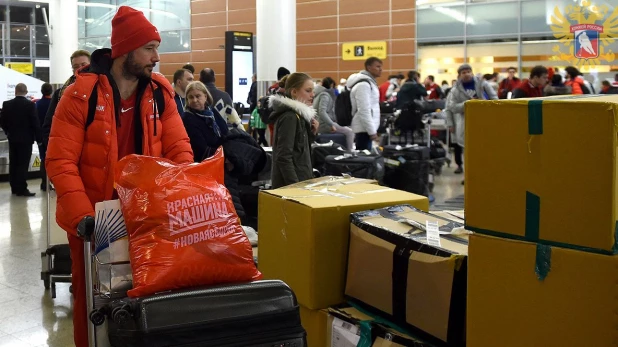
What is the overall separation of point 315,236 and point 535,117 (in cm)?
115

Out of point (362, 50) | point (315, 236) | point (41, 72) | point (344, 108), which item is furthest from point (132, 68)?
point (41, 72)

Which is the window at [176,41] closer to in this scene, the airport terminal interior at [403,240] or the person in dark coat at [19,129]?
the person in dark coat at [19,129]

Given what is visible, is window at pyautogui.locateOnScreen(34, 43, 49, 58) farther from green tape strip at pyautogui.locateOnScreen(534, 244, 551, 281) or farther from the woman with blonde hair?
→ green tape strip at pyautogui.locateOnScreen(534, 244, 551, 281)

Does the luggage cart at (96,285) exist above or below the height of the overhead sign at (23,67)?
below

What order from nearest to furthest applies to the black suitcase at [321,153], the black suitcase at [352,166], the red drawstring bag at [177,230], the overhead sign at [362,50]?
the red drawstring bag at [177,230]
the black suitcase at [352,166]
the black suitcase at [321,153]
the overhead sign at [362,50]

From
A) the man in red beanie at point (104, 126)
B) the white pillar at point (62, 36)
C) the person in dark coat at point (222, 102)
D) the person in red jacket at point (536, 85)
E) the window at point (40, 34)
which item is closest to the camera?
the man in red beanie at point (104, 126)

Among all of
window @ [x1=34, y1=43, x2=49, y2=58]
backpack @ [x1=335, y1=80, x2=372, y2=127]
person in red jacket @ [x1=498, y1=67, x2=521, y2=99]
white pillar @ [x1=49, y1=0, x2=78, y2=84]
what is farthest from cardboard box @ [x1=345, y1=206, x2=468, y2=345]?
window @ [x1=34, y1=43, x2=49, y2=58]

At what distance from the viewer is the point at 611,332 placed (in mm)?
1850

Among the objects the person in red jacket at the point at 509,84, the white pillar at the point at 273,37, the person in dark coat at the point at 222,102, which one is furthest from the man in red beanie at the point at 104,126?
the person in red jacket at the point at 509,84

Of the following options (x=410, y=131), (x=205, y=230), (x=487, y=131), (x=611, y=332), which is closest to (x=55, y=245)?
(x=205, y=230)

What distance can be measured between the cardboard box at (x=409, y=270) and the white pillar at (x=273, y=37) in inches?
290

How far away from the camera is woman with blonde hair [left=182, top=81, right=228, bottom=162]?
4.73 meters

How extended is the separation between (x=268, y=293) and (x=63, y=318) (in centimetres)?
269

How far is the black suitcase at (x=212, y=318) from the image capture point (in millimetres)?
2027
